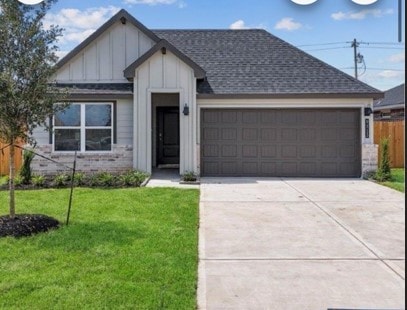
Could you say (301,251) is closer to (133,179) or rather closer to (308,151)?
(133,179)

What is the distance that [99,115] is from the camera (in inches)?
561

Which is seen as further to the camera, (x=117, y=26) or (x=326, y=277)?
(x=117, y=26)

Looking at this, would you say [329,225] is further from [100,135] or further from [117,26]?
[117,26]

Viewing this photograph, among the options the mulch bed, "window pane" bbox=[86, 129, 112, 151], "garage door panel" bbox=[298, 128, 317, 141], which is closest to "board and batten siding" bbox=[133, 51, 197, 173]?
"window pane" bbox=[86, 129, 112, 151]

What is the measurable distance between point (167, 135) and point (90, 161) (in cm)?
371

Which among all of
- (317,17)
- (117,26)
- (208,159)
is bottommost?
(208,159)

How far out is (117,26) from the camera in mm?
14656

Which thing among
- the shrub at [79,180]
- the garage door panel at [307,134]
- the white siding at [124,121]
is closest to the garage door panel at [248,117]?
the garage door panel at [307,134]

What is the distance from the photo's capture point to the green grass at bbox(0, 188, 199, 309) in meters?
4.19

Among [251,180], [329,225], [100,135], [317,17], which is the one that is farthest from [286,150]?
[317,17]

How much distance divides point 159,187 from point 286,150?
4899 mm

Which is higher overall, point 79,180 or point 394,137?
point 394,137

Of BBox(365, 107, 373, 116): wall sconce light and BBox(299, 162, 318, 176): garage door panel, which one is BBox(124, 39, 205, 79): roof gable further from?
BBox(365, 107, 373, 116): wall sconce light

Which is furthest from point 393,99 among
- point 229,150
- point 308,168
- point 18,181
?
point 18,181
